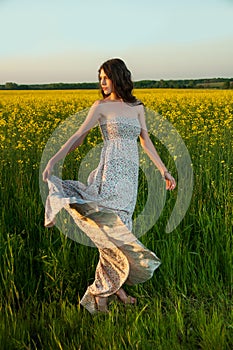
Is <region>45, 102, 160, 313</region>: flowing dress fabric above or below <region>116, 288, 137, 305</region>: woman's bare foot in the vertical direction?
above

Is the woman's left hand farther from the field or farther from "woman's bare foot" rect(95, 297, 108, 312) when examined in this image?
"woman's bare foot" rect(95, 297, 108, 312)

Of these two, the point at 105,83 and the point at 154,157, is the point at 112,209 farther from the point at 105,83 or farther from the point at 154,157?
the point at 105,83

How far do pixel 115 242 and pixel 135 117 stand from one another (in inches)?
28.3

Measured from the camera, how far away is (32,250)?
11.8 feet

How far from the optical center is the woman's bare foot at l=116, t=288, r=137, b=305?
3.28 meters

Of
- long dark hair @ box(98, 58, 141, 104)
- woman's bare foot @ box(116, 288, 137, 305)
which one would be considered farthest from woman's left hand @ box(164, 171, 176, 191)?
woman's bare foot @ box(116, 288, 137, 305)

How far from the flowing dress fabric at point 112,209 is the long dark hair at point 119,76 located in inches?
3.8

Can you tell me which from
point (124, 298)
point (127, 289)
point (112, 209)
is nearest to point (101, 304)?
point (124, 298)

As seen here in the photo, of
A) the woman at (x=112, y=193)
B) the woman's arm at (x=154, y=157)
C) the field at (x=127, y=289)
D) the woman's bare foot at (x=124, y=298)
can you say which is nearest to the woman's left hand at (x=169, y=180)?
the woman's arm at (x=154, y=157)

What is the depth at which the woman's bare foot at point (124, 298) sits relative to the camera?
3275 millimetres

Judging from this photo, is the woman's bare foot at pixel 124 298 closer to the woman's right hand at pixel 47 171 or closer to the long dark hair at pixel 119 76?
the woman's right hand at pixel 47 171

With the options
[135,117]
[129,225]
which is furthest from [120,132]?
[129,225]

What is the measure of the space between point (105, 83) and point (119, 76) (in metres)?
0.11

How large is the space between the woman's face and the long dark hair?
0.08 ft
